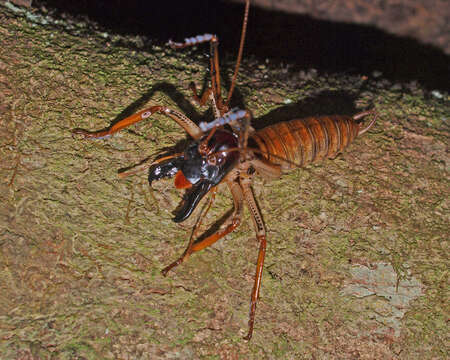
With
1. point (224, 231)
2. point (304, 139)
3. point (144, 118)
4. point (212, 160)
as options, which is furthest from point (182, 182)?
point (304, 139)

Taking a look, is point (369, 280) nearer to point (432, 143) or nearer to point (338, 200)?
point (338, 200)

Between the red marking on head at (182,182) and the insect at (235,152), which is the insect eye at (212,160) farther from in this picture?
the red marking on head at (182,182)

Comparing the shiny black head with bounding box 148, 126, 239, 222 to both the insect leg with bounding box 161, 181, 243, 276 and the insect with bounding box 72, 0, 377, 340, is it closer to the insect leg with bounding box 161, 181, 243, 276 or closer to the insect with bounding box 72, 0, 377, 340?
the insect with bounding box 72, 0, 377, 340

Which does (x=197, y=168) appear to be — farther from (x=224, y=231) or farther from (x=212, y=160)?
(x=224, y=231)

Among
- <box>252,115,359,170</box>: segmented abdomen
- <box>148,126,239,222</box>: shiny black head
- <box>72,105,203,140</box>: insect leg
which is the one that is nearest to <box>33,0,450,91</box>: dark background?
<box>252,115,359,170</box>: segmented abdomen

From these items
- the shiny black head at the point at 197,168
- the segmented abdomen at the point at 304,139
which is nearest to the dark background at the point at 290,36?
the segmented abdomen at the point at 304,139

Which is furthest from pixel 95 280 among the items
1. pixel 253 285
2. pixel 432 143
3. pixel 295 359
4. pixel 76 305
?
pixel 432 143
